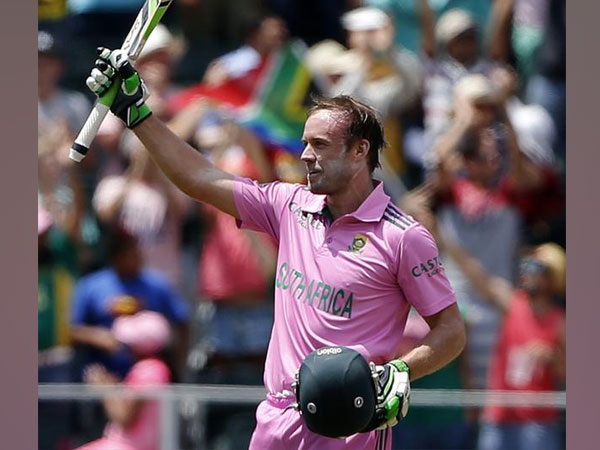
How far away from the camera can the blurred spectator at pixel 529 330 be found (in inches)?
291

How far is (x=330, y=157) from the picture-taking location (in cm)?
482

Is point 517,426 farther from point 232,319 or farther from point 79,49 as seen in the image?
point 79,49

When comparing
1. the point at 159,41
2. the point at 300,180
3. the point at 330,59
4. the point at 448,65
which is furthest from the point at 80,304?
the point at 448,65

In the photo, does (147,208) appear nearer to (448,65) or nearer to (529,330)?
(448,65)

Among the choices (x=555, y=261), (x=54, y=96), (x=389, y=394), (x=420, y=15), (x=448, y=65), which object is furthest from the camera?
(x=54, y=96)

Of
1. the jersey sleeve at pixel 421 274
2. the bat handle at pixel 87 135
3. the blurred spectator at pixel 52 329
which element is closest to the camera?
the jersey sleeve at pixel 421 274

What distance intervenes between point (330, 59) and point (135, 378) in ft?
6.89

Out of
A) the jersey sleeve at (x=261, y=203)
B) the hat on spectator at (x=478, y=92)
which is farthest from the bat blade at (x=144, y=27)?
the hat on spectator at (x=478, y=92)

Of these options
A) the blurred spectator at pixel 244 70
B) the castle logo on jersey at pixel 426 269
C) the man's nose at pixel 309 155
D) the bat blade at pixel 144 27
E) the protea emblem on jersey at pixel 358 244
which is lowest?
the castle logo on jersey at pixel 426 269

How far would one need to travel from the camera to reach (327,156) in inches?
190

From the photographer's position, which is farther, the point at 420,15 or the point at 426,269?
the point at 420,15

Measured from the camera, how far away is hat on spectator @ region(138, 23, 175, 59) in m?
8.13

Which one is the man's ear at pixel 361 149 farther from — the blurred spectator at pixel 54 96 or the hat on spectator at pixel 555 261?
the blurred spectator at pixel 54 96

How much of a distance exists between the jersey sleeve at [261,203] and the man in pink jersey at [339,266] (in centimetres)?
12
